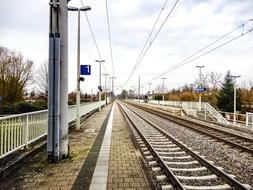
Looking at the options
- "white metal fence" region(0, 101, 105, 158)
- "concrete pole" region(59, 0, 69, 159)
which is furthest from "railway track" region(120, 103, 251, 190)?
"white metal fence" region(0, 101, 105, 158)

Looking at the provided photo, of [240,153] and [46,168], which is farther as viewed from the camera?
[240,153]

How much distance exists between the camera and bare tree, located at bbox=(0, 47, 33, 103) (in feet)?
161

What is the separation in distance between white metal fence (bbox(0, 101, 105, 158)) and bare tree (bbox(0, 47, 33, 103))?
4018 centimetres

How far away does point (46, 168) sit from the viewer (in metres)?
7.02

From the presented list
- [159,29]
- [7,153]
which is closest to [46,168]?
[7,153]

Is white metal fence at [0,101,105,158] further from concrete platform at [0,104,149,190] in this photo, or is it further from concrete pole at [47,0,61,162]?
concrete pole at [47,0,61,162]

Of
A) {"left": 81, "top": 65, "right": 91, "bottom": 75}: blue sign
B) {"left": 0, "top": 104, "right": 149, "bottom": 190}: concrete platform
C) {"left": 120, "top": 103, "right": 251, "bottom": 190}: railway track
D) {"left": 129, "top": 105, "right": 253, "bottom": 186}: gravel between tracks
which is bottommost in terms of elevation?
{"left": 129, "top": 105, "right": 253, "bottom": 186}: gravel between tracks

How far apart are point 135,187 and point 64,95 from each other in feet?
11.3

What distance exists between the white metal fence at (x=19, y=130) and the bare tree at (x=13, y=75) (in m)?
40.2

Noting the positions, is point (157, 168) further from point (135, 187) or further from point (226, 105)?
point (226, 105)

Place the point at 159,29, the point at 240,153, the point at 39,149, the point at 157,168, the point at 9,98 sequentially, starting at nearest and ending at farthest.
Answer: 1. the point at 157,168
2. the point at 39,149
3. the point at 240,153
4. the point at 159,29
5. the point at 9,98

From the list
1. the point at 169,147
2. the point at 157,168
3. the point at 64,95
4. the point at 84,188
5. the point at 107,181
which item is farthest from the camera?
the point at 169,147

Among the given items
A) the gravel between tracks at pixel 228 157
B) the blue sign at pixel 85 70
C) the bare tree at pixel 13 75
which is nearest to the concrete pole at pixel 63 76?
Answer: the gravel between tracks at pixel 228 157

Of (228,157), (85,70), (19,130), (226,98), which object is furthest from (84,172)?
(226,98)
